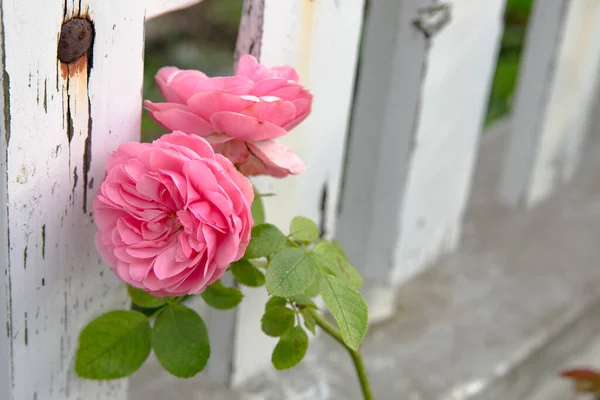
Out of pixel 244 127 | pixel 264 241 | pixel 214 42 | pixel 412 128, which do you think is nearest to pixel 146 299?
pixel 264 241

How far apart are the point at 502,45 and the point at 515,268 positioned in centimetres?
188

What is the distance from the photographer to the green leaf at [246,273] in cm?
102

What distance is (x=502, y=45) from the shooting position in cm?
354

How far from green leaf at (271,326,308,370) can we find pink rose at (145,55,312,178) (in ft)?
0.67

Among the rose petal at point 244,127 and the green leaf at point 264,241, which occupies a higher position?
the rose petal at point 244,127

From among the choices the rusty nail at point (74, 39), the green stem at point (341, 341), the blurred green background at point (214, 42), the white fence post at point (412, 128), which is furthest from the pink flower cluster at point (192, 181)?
the blurred green background at point (214, 42)

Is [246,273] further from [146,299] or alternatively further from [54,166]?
[54,166]

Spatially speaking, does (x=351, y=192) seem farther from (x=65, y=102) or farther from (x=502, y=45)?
(x=502, y=45)

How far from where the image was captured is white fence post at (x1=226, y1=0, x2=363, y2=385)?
3.63 ft

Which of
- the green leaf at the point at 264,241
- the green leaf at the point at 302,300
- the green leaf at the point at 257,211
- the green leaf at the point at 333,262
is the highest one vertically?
the green leaf at the point at 257,211

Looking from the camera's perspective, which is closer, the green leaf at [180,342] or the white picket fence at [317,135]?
the white picket fence at [317,135]

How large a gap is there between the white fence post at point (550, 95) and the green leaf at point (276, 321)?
3.55ft

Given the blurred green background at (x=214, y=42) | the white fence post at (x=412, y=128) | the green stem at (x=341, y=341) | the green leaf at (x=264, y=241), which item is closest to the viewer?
the green leaf at (x=264, y=241)

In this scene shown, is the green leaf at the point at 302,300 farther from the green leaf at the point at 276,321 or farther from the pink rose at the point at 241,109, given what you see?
the pink rose at the point at 241,109
